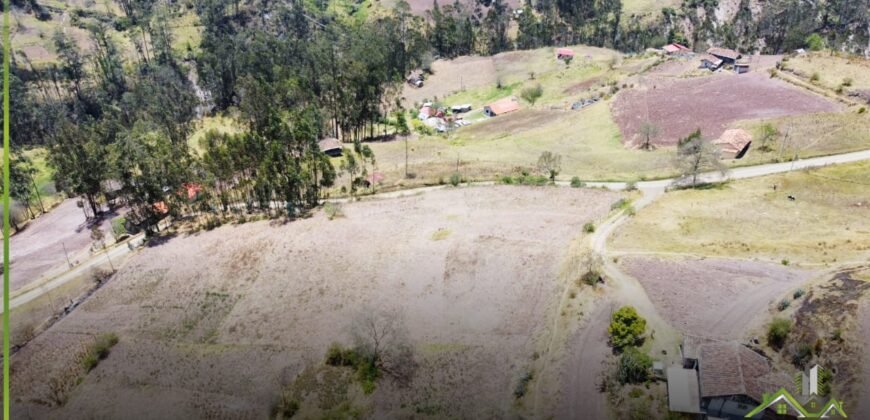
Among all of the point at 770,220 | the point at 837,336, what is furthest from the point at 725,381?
the point at 770,220

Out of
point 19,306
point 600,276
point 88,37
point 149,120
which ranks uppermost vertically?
point 88,37

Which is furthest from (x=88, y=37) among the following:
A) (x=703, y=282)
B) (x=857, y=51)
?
(x=857, y=51)

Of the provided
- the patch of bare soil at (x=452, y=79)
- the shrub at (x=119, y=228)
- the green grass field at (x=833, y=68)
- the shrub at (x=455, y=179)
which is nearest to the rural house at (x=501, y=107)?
the patch of bare soil at (x=452, y=79)

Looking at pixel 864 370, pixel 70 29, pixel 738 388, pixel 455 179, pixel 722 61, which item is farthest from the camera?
pixel 70 29

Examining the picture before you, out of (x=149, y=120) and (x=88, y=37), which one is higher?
(x=88, y=37)

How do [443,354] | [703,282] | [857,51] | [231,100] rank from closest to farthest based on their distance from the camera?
[443,354], [703,282], [231,100], [857,51]

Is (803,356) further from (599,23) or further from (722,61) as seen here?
(599,23)

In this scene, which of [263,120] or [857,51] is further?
[857,51]

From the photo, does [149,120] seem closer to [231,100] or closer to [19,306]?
[231,100]
